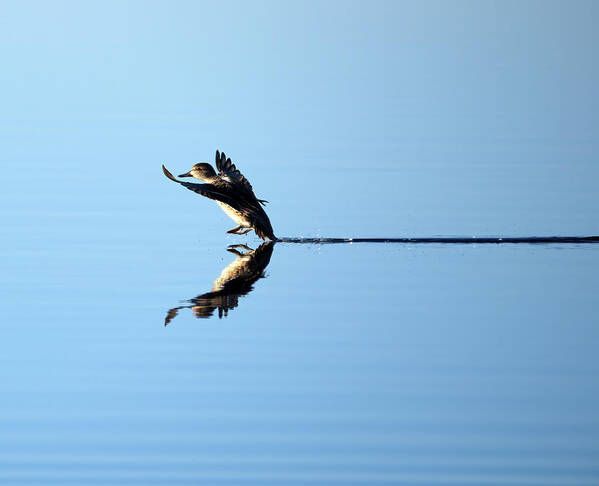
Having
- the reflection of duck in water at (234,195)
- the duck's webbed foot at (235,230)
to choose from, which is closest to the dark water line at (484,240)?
the reflection of duck in water at (234,195)

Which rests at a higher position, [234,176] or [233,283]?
[234,176]

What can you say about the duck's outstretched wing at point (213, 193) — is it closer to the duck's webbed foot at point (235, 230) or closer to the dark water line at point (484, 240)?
the duck's webbed foot at point (235, 230)

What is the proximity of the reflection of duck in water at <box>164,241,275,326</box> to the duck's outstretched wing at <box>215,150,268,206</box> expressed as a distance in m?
0.88

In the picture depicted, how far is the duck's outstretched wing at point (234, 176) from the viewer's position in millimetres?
19406

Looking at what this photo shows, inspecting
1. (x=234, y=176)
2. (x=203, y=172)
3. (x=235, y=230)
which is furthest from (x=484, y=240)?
(x=203, y=172)

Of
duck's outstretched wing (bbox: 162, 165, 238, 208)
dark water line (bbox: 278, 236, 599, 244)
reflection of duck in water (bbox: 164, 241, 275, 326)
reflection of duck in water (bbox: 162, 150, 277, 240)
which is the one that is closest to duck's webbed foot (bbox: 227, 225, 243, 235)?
reflection of duck in water (bbox: 162, 150, 277, 240)

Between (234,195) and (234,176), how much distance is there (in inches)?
17.9

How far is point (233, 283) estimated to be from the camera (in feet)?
51.5

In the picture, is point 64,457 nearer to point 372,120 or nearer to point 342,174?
point 342,174

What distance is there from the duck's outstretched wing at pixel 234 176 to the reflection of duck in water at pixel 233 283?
2.87 ft

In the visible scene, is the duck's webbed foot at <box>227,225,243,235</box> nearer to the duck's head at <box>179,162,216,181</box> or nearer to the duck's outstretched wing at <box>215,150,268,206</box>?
the duck's outstretched wing at <box>215,150,268,206</box>

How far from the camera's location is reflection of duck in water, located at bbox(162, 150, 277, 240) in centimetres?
1906

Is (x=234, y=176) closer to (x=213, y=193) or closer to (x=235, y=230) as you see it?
(x=213, y=193)

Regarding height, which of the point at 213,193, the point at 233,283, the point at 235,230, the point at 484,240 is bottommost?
the point at 233,283
